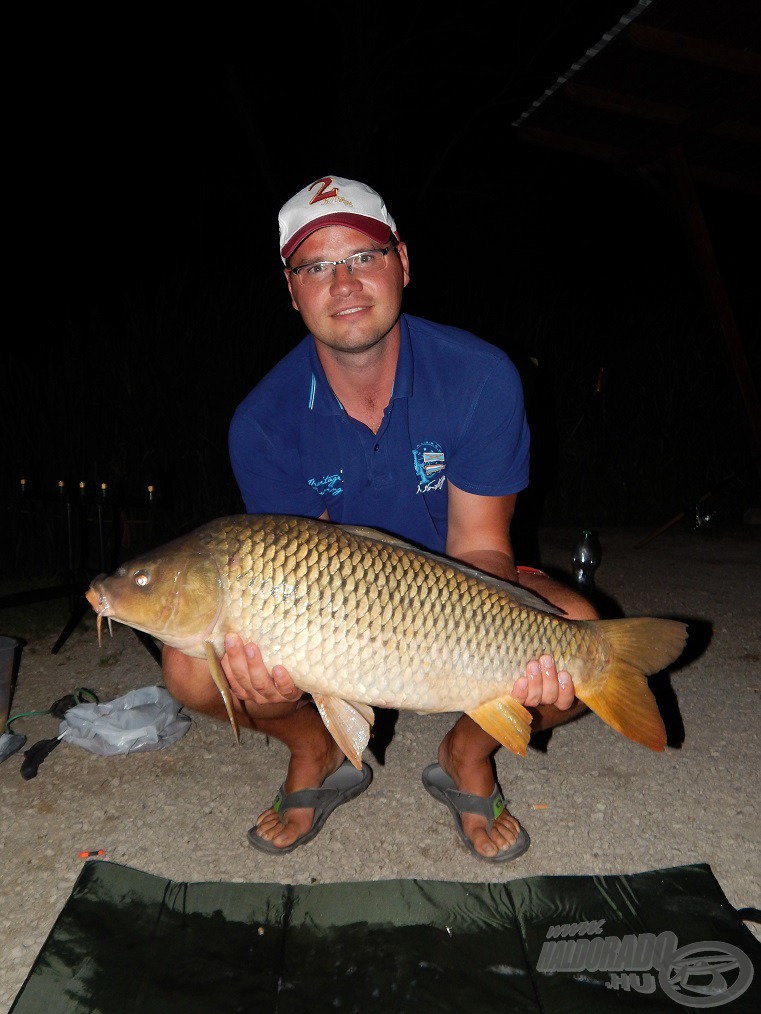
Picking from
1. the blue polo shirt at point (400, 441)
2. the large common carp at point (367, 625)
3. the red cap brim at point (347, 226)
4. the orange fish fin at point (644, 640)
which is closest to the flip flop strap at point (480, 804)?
the large common carp at point (367, 625)

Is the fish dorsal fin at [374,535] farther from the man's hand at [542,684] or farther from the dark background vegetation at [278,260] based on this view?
the dark background vegetation at [278,260]

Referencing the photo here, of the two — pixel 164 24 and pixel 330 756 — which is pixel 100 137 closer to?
pixel 164 24

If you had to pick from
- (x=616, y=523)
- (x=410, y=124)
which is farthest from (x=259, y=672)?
(x=410, y=124)

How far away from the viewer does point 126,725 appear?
7.16 ft

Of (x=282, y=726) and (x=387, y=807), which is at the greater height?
(x=282, y=726)

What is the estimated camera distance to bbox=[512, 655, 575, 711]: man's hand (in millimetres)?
1551

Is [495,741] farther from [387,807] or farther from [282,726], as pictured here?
[282,726]

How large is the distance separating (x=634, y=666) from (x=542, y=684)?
188mm

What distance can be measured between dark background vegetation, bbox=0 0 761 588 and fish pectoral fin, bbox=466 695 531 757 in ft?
3.70

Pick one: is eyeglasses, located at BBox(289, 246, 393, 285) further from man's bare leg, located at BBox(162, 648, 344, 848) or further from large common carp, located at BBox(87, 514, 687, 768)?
man's bare leg, located at BBox(162, 648, 344, 848)

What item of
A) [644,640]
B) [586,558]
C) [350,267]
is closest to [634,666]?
[644,640]

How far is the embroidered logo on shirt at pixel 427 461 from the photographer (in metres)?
2.00

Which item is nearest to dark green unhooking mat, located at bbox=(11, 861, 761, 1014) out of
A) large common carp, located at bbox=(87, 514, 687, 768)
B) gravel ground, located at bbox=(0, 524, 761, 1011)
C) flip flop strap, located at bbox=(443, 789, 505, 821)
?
gravel ground, located at bbox=(0, 524, 761, 1011)

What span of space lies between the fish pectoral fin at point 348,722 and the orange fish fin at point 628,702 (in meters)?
0.42
